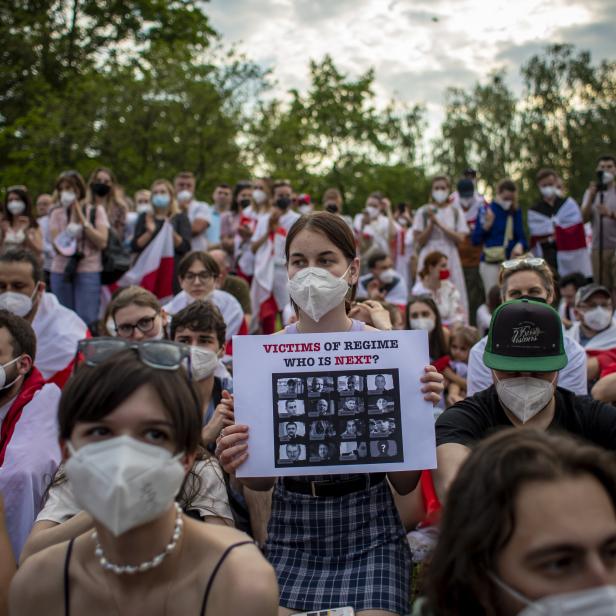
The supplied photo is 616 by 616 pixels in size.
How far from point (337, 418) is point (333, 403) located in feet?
0.20

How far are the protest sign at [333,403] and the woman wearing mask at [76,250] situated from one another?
6315 millimetres

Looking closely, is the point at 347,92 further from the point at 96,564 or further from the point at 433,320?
the point at 96,564

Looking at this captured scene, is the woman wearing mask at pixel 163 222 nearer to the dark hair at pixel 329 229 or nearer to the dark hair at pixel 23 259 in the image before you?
the dark hair at pixel 23 259

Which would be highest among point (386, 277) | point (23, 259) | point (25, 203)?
point (25, 203)

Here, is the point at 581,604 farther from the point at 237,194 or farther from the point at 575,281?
the point at 237,194

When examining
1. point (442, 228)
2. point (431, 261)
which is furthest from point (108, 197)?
point (442, 228)

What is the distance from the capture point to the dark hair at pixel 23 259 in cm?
563

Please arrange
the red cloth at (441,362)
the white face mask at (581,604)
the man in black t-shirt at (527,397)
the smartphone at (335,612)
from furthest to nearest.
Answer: the red cloth at (441,362) < the man in black t-shirt at (527,397) < the smartphone at (335,612) < the white face mask at (581,604)

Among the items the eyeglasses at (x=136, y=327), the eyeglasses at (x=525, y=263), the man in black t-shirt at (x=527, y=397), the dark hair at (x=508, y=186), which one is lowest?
the man in black t-shirt at (x=527, y=397)

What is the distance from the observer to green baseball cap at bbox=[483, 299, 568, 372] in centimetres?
333

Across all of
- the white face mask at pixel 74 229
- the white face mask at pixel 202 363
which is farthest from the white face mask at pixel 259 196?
the white face mask at pixel 202 363

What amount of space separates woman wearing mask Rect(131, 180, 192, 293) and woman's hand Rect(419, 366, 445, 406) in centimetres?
772

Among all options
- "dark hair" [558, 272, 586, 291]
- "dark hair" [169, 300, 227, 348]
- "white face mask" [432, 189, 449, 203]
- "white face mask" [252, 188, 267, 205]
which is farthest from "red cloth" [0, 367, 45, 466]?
"white face mask" [432, 189, 449, 203]

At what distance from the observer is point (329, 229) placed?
11.5ft
